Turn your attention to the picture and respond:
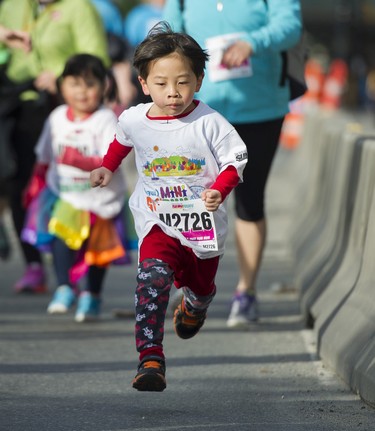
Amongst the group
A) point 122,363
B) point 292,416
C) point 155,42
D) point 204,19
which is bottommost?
point 122,363

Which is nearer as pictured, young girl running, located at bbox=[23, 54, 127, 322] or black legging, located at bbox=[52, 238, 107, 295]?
young girl running, located at bbox=[23, 54, 127, 322]

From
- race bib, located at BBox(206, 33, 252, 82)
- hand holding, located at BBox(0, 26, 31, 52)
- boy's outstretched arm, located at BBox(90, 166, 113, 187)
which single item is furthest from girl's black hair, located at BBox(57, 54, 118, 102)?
boy's outstretched arm, located at BBox(90, 166, 113, 187)

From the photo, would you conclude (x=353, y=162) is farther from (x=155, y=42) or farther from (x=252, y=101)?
(x=155, y=42)

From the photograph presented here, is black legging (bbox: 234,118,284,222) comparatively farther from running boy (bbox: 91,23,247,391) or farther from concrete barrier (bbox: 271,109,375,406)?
running boy (bbox: 91,23,247,391)

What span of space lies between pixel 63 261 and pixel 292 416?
310 cm

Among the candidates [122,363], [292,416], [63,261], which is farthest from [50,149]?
[292,416]

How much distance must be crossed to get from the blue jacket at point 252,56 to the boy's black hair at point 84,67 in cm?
62

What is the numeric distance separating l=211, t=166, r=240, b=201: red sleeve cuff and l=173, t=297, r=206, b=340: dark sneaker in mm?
890

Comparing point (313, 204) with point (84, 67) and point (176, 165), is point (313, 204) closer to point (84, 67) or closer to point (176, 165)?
point (84, 67)

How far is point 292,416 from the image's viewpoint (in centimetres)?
535

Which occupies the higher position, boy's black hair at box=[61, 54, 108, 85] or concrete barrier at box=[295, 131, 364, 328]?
boy's black hair at box=[61, 54, 108, 85]

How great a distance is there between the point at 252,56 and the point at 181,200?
6.31 ft

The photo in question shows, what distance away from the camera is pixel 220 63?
7.30 metres

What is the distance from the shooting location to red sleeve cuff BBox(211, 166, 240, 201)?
18.0 feet
